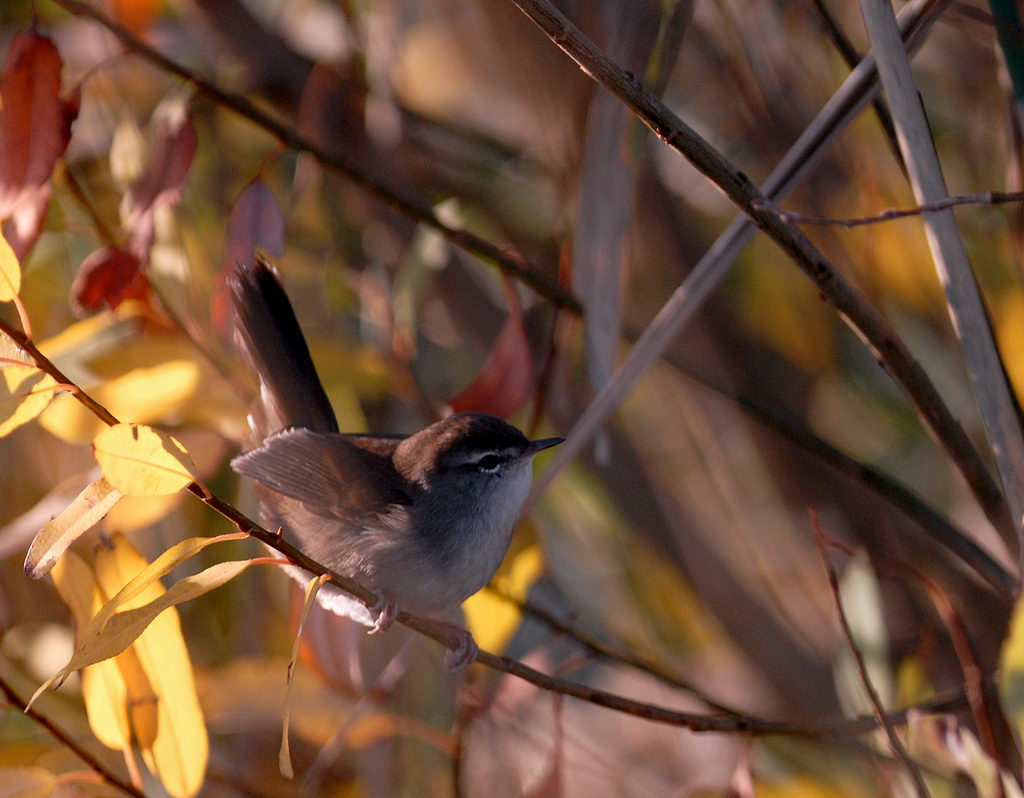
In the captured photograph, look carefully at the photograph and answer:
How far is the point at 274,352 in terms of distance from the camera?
2387mm

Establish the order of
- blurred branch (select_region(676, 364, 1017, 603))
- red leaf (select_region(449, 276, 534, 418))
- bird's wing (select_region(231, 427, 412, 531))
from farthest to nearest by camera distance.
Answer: red leaf (select_region(449, 276, 534, 418)) < bird's wing (select_region(231, 427, 412, 531)) < blurred branch (select_region(676, 364, 1017, 603))

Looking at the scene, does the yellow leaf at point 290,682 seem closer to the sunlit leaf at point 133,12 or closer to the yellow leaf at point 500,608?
the yellow leaf at point 500,608

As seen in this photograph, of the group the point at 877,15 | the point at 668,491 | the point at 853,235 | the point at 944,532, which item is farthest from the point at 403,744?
the point at 877,15

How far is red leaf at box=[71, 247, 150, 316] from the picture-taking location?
202cm

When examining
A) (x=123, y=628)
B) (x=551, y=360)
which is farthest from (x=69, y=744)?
(x=551, y=360)

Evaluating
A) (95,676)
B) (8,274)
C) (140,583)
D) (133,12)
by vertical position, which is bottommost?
(95,676)

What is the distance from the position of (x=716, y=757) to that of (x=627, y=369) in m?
2.03

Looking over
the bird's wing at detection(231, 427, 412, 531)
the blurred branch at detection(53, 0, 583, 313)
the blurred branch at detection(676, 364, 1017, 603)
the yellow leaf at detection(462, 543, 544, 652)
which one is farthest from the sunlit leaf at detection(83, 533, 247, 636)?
the blurred branch at detection(676, 364, 1017, 603)

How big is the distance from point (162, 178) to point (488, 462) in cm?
92

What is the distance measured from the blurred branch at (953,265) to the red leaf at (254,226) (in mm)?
1189

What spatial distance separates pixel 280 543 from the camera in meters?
1.43

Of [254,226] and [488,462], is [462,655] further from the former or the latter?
[254,226]

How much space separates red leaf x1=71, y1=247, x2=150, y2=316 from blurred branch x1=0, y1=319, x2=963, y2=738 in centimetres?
36

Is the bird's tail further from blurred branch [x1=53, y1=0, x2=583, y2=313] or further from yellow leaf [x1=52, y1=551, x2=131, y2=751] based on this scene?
yellow leaf [x1=52, y1=551, x2=131, y2=751]
